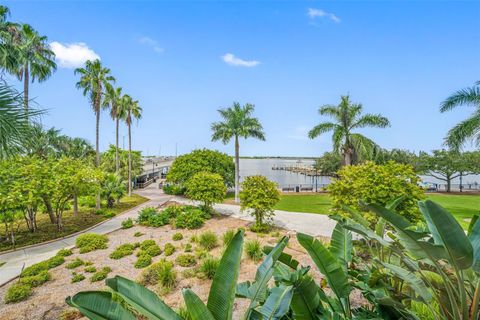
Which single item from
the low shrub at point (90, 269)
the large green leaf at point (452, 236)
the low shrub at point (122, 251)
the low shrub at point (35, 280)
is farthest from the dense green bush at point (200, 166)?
the large green leaf at point (452, 236)

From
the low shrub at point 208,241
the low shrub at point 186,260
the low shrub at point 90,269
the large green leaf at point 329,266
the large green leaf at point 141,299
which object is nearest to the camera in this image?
the large green leaf at point 141,299

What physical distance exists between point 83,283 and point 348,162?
49.3ft

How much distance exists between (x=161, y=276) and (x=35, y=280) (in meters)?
4.14

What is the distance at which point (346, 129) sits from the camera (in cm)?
1599

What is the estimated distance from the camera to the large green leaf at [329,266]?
285cm

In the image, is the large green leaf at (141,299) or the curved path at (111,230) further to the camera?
the curved path at (111,230)

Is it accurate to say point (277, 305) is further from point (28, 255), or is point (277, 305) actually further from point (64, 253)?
point (28, 255)

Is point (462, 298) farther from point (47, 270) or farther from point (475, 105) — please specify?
point (475, 105)

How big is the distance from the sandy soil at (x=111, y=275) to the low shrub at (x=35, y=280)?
17 cm

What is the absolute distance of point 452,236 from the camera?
2059mm

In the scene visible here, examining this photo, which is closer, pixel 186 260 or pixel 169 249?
pixel 186 260

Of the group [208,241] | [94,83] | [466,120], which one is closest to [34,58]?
[94,83]

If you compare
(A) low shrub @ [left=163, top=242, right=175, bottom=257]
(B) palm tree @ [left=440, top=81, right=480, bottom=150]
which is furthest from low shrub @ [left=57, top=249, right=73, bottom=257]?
(B) palm tree @ [left=440, top=81, right=480, bottom=150]

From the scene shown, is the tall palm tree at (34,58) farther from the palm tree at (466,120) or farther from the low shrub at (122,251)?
the palm tree at (466,120)
